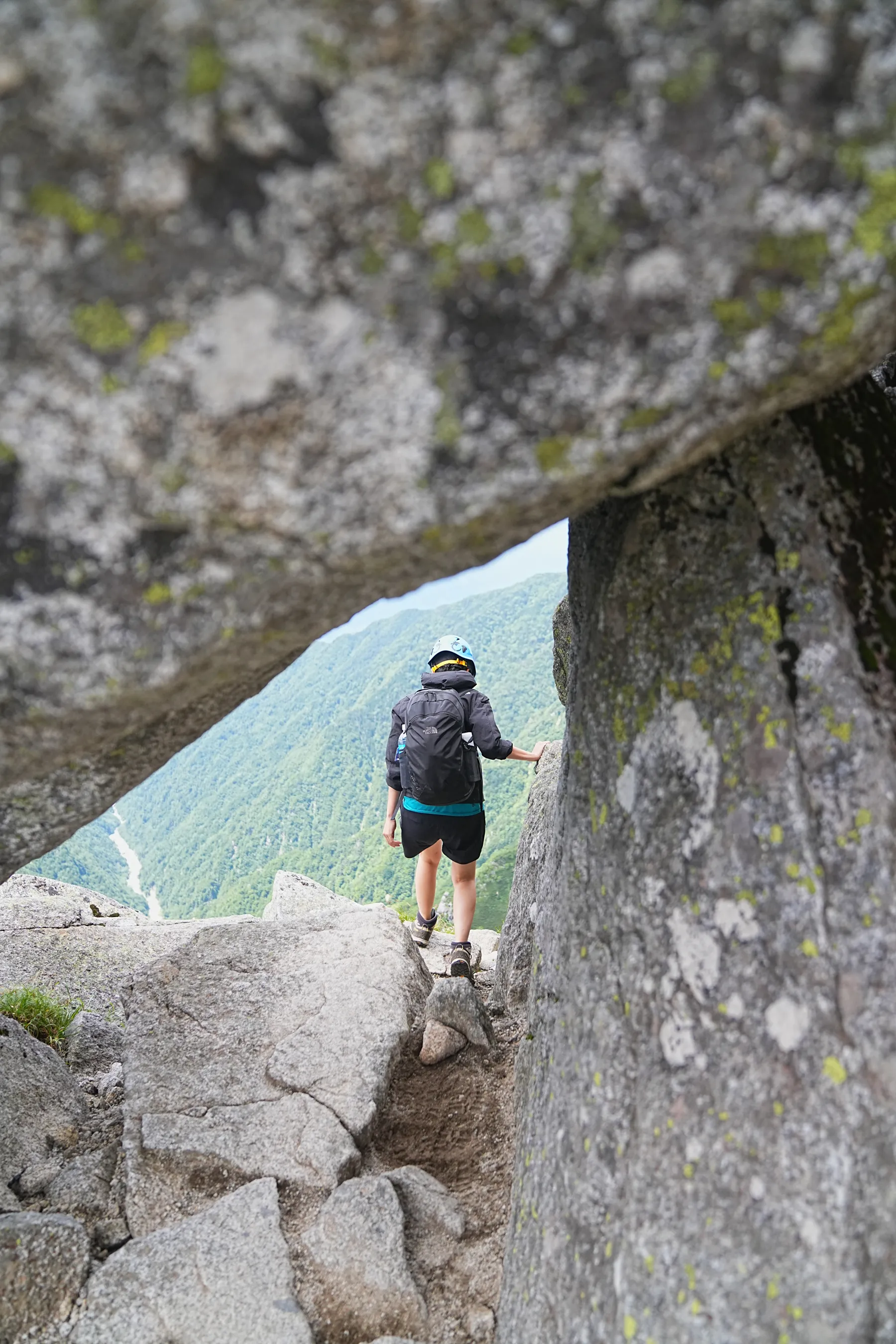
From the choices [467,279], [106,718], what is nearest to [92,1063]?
[106,718]

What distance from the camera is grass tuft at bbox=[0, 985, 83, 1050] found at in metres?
8.03

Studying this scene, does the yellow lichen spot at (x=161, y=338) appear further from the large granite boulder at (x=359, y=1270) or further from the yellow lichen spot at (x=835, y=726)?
→ the large granite boulder at (x=359, y=1270)

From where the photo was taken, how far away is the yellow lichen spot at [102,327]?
2684mm

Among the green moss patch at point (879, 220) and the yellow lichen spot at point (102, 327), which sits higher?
the yellow lichen spot at point (102, 327)

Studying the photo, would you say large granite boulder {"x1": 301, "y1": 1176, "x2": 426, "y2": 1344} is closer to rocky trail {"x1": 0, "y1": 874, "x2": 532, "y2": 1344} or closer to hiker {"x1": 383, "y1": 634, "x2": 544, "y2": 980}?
rocky trail {"x1": 0, "y1": 874, "x2": 532, "y2": 1344}

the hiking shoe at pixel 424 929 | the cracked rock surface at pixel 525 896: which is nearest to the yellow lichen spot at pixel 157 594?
the cracked rock surface at pixel 525 896

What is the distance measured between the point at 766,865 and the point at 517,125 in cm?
292

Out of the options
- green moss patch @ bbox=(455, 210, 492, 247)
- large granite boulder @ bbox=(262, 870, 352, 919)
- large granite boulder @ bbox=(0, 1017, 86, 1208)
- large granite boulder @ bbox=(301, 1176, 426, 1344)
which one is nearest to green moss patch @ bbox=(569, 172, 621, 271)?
green moss patch @ bbox=(455, 210, 492, 247)

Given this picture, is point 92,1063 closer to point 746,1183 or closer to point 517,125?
point 746,1183

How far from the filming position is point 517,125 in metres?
2.63

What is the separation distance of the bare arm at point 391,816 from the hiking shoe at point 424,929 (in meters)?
1.15

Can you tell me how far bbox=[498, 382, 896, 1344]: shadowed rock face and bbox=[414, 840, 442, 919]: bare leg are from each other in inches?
244

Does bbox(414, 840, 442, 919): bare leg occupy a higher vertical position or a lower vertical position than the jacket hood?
lower

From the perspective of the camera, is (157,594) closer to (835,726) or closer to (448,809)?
(835,726)
